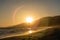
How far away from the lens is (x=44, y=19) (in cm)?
213

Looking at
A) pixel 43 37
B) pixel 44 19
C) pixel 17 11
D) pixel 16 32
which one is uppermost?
pixel 17 11

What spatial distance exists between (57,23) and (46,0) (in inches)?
14.7

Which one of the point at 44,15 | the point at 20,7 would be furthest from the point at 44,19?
the point at 20,7

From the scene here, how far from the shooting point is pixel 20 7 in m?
2.12

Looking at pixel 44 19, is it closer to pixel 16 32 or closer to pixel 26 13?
pixel 26 13

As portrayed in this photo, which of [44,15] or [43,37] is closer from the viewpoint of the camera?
[43,37]

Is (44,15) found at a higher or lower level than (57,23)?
higher

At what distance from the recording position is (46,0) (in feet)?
7.13

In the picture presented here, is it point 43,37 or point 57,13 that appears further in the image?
point 57,13

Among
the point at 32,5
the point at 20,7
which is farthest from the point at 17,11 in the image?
the point at 32,5

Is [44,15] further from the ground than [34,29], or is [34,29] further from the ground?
[44,15]

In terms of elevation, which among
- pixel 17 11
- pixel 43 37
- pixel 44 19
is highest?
pixel 17 11

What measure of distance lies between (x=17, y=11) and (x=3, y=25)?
28 cm

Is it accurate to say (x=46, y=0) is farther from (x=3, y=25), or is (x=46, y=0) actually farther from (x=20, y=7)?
(x=3, y=25)
